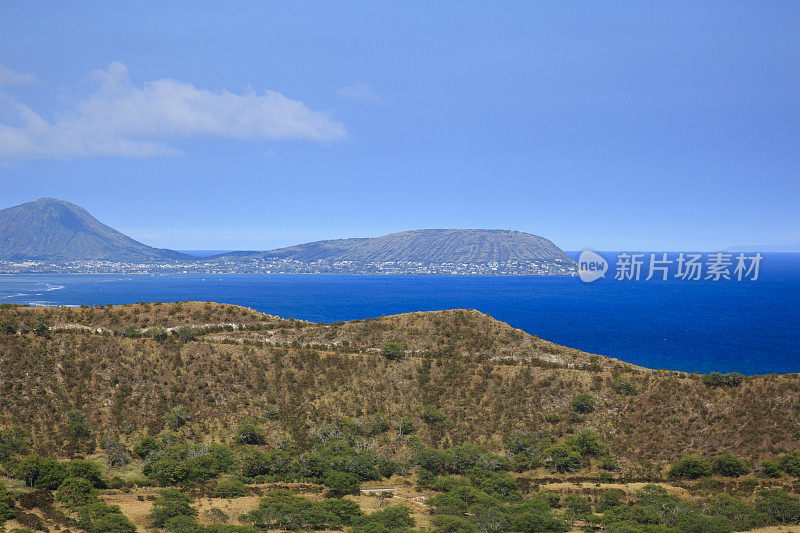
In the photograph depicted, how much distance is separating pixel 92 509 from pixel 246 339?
33556 millimetres

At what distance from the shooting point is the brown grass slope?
4322cm

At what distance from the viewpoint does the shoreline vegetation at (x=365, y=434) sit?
29.3 meters

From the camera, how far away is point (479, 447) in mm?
42000

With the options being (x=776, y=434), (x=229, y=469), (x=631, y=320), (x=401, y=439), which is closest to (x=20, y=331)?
(x=229, y=469)

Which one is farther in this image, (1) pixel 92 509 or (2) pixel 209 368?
(2) pixel 209 368

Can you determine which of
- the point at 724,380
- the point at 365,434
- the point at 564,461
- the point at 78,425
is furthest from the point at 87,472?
the point at 724,380

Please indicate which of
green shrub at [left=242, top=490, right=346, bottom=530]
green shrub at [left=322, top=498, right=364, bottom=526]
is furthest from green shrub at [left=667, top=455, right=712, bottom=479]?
green shrub at [left=242, top=490, right=346, bottom=530]

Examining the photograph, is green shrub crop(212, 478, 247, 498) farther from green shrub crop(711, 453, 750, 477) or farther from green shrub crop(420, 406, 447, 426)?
green shrub crop(711, 453, 750, 477)

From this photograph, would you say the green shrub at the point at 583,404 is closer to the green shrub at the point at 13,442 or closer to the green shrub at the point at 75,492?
the green shrub at the point at 75,492

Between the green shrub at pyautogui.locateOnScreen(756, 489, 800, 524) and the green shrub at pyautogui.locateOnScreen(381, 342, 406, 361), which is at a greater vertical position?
the green shrub at pyautogui.locateOnScreen(381, 342, 406, 361)

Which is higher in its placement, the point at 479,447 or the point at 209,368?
the point at 209,368

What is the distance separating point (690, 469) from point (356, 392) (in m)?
30.4

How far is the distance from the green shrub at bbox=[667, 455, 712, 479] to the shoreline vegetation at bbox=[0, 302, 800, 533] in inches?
5.8

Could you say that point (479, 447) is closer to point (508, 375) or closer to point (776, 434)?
point (508, 375)
